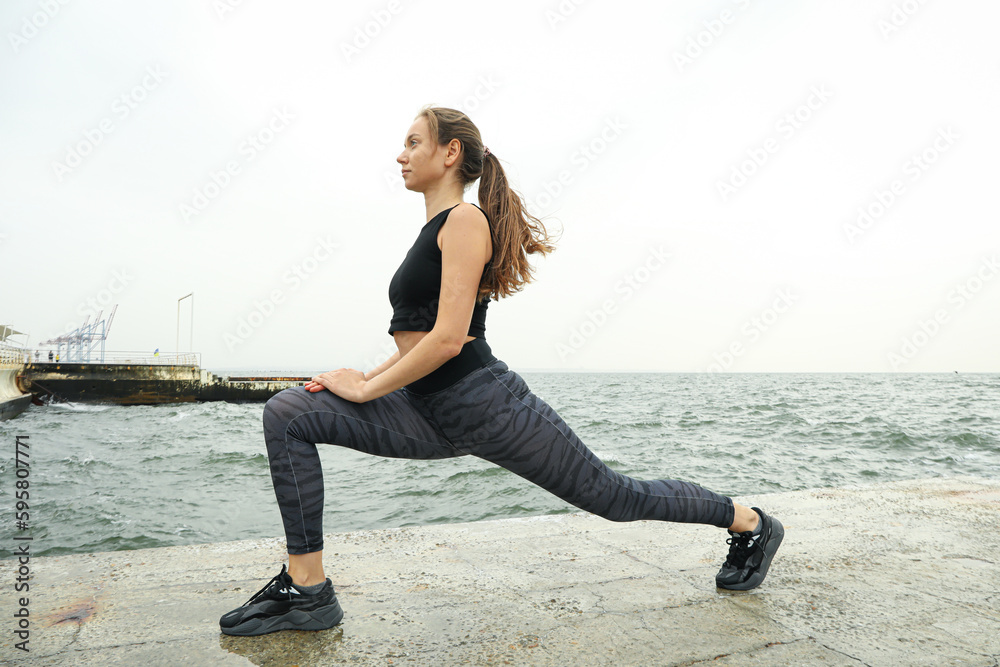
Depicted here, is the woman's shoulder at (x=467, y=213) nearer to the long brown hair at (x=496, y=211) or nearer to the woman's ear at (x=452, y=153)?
the long brown hair at (x=496, y=211)

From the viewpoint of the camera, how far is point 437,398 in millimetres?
1838

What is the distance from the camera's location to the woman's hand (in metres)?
1.84

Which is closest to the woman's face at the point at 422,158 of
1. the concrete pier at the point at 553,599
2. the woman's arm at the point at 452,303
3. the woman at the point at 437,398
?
the woman at the point at 437,398

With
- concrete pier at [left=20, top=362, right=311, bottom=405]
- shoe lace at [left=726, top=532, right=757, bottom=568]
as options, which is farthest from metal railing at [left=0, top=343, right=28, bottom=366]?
shoe lace at [left=726, top=532, right=757, bottom=568]

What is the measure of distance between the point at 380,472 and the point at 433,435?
8.71 m

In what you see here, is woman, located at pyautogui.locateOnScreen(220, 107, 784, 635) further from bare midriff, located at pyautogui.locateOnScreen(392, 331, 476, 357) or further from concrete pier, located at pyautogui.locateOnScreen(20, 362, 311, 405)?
concrete pier, located at pyautogui.locateOnScreen(20, 362, 311, 405)

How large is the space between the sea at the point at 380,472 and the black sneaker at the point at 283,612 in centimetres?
110

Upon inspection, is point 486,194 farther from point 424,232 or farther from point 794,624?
point 794,624

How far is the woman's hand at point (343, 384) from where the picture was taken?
1836mm

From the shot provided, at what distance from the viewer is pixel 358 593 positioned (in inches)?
84.6

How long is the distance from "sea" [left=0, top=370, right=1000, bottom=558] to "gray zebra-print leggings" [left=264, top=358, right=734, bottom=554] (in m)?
1.23

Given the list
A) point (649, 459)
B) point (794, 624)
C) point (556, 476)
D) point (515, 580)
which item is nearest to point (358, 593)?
point (515, 580)

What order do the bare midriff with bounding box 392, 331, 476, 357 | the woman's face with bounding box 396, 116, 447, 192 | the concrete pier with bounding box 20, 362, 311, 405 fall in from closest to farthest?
the bare midriff with bounding box 392, 331, 476, 357 < the woman's face with bounding box 396, 116, 447, 192 < the concrete pier with bounding box 20, 362, 311, 405

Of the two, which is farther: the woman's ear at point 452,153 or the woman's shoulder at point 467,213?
the woman's ear at point 452,153
